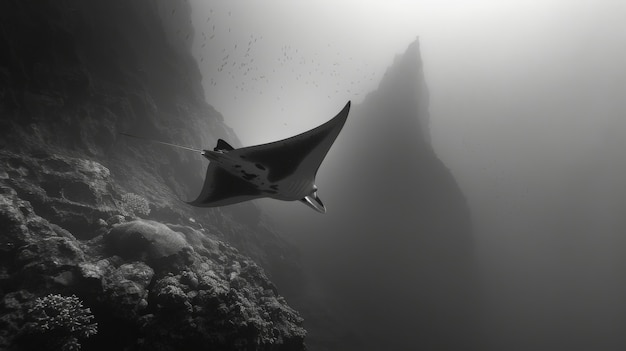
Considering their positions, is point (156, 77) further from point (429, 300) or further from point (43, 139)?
point (429, 300)

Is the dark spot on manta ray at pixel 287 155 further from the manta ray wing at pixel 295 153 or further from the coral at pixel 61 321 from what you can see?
the coral at pixel 61 321

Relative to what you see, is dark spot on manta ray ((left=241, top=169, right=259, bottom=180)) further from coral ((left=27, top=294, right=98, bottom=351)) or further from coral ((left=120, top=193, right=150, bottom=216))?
coral ((left=120, top=193, right=150, bottom=216))

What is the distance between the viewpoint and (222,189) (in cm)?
588

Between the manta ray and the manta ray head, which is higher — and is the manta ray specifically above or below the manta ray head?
above

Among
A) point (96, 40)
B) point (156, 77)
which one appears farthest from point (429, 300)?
point (96, 40)

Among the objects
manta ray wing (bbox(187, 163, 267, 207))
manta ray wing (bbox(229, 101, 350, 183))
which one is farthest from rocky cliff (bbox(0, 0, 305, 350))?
manta ray wing (bbox(229, 101, 350, 183))

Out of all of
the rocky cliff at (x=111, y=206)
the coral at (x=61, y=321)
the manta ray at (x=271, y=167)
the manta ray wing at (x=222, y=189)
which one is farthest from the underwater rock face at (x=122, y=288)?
the manta ray at (x=271, y=167)

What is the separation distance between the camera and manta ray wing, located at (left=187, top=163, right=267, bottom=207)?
18.6 ft

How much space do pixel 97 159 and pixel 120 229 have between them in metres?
7.41

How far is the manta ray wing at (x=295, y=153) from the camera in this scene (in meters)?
3.82

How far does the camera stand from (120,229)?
29.6ft

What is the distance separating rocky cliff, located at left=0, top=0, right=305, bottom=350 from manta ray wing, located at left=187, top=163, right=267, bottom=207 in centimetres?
310

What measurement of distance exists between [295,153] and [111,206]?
1094 cm

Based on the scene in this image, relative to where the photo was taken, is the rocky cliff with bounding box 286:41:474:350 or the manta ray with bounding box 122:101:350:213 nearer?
the manta ray with bounding box 122:101:350:213
